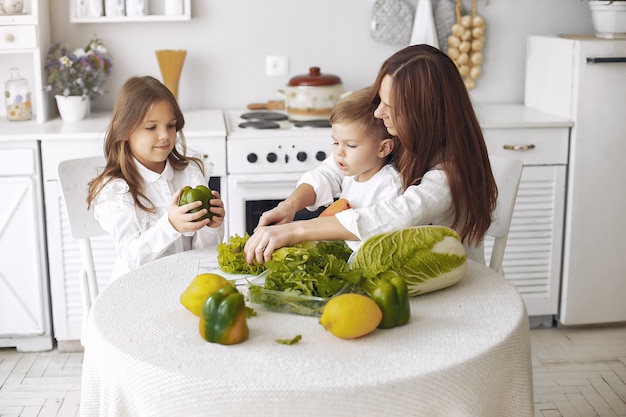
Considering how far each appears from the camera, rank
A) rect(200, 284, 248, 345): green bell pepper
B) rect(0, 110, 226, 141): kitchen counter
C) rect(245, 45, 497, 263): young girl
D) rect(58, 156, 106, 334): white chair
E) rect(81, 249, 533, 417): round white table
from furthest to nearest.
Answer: rect(0, 110, 226, 141): kitchen counter
rect(58, 156, 106, 334): white chair
rect(245, 45, 497, 263): young girl
rect(200, 284, 248, 345): green bell pepper
rect(81, 249, 533, 417): round white table

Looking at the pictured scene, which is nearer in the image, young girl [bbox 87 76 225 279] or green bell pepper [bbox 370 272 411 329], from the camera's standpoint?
green bell pepper [bbox 370 272 411 329]

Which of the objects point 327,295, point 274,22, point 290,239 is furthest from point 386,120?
point 274,22

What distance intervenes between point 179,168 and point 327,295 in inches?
38.0

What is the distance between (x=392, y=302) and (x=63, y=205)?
2044mm

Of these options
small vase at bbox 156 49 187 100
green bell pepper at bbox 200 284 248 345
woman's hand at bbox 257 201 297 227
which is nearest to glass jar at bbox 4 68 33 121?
small vase at bbox 156 49 187 100

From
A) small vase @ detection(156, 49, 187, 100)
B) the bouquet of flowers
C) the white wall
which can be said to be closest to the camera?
the bouquet of flowers

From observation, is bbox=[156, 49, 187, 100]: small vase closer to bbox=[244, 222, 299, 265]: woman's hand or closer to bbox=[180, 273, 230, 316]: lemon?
bbox=[244, 222, 299, 265]: woman's hand

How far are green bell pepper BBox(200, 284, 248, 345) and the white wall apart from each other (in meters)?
2.34

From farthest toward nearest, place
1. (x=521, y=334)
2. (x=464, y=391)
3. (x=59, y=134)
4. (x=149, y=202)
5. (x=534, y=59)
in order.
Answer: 1. (x=534, y=59)
2. (x=59, y=134)
3. (x=149, y=202)
4. (x=521, y=334)
5. (x=464, y=391)

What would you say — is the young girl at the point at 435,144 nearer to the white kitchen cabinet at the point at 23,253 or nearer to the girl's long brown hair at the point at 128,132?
the girl's long brown hair at the point at 128,132

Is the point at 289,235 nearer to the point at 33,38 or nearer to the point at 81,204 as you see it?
the point at 81,204

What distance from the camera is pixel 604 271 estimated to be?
351 cm

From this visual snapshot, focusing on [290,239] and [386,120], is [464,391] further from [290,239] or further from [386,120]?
[386,120]

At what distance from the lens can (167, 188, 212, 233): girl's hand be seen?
6.48 feet
